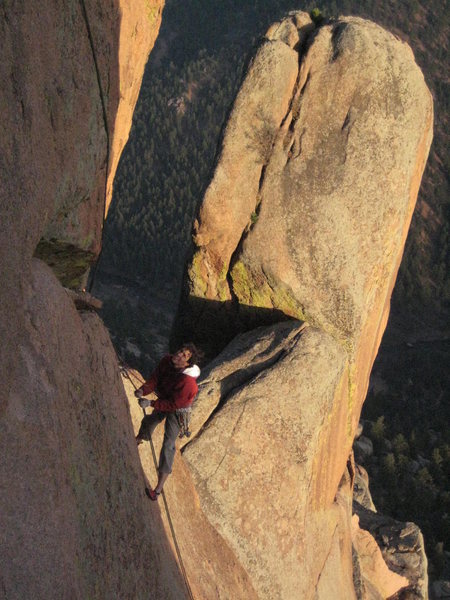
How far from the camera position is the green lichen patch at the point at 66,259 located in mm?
8625

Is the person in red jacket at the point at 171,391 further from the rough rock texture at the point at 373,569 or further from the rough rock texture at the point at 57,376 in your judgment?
the rough rock texture at the point at 373,569

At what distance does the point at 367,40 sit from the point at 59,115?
7971 millimetres

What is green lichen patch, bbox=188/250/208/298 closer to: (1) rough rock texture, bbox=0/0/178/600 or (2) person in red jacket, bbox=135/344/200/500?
(1) rough rock texture, bbox=0/0/178/600

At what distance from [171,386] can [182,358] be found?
47 cm

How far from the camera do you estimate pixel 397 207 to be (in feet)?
41.1

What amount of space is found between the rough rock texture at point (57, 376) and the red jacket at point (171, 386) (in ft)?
2.64

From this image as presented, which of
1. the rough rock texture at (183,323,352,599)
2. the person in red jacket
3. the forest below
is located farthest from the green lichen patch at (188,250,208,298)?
the person in red jacket

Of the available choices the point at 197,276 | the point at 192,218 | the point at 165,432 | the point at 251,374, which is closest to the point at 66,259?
the point at 165,432

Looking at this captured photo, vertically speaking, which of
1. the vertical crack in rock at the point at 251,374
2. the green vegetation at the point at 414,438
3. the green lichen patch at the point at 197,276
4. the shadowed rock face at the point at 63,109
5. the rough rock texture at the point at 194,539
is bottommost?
the green vegetation at the point at 414,438

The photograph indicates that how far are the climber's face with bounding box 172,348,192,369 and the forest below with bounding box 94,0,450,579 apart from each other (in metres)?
5.44

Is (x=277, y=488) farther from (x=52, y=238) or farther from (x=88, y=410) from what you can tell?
(x=52, y=238)

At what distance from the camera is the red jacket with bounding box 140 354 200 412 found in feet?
28.5

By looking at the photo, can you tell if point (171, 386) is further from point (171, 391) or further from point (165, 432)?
point (165, 432)

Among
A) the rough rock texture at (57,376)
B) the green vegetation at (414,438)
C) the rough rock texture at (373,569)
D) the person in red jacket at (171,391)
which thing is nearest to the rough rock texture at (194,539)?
the person in red jacket at (171,391)
